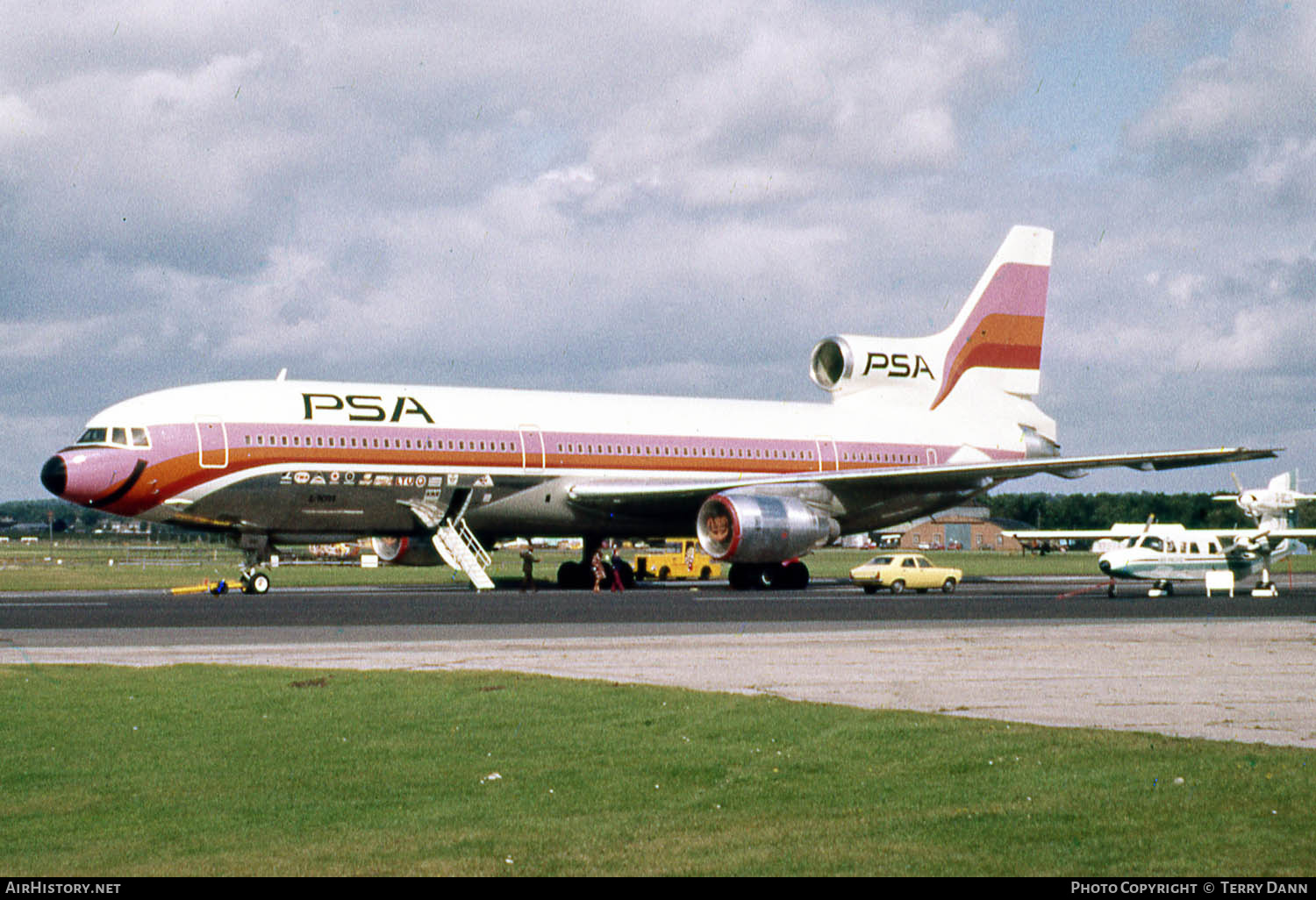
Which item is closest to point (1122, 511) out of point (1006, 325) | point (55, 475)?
point (1006, 325)

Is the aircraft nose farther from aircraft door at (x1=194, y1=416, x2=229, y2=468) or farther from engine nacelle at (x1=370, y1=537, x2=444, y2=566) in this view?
engine nacelle at (x1=370, y1=537, x2=444, y2=566)

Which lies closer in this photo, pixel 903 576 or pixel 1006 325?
pixel 903 576

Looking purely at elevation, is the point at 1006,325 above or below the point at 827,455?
above

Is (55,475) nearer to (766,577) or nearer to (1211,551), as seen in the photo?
(766,577)

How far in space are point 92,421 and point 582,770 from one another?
95.9 feet

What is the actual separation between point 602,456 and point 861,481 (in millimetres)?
7804

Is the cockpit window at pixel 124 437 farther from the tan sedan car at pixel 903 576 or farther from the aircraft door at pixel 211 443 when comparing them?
the tan sedan car at pixel 903 576

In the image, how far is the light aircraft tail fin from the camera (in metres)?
48.7

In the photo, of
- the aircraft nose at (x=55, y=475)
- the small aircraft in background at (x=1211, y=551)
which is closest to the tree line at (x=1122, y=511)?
the small aircraft in background at (x=1211, y=551)

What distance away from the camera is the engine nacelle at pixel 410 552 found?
137 ft

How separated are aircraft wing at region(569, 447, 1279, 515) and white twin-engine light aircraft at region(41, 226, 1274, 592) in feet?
0.28

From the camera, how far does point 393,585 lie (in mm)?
45688

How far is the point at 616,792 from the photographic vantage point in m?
8.86
